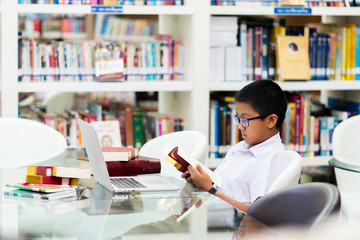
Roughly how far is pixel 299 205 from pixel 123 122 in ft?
7.78

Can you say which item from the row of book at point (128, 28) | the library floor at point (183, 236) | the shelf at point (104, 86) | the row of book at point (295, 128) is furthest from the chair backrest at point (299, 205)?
the row of book at point (128, 28)

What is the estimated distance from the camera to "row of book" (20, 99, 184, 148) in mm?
3811

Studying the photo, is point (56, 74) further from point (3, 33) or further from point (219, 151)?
point (219, 151)

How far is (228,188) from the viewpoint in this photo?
7.60 ft

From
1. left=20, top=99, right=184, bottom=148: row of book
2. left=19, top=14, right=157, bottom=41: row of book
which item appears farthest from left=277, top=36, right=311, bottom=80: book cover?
left=19, top=14, right=157, bottom=41: row of book

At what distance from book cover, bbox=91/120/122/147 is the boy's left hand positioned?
63.2 inches

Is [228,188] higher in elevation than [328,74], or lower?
lower

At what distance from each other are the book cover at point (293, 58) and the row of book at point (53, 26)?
3905 millimetres

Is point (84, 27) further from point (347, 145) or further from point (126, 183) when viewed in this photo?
point (126, 183)

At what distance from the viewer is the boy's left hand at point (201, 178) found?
7.07 feet

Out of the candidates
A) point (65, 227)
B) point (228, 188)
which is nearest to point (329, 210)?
point (65, 227)

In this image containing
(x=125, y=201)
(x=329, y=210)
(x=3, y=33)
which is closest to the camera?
(x=329, y=210)

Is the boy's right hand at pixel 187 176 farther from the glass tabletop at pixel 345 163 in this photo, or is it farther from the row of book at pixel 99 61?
the row of book at pixel 99 61

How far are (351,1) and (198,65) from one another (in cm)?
112
